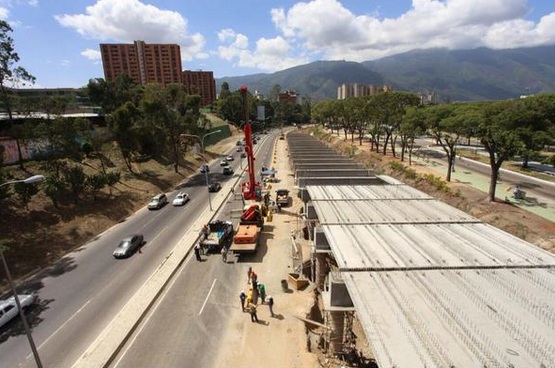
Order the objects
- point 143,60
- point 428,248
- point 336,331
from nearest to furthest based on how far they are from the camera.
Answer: point 336,331 < point 428,248 < point 143,60

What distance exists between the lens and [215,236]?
29.5m

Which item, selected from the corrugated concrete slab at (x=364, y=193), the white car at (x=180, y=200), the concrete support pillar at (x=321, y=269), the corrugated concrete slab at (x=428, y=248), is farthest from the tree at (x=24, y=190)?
the corrugated concrete slab at (x=428, y=248)

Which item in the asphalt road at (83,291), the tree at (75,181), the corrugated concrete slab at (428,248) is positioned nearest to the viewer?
the corrugated concrete slab at (428,248)

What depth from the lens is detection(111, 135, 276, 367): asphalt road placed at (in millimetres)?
16688

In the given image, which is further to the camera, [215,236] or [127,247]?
[215,236]

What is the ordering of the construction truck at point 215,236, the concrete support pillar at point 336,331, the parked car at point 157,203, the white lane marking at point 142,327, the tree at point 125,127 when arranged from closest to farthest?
the concrete support pillar at point 336,331 → the white lane marking at point 142,327 → the construction truck at point 215,236 → the parked car at point 157,203 → the tree at point 125,127

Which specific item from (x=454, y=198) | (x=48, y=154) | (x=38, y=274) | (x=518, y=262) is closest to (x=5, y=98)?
(x=48, y=154)

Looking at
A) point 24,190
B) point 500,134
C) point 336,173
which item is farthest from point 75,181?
point 500,134

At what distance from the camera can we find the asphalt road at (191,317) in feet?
54.7

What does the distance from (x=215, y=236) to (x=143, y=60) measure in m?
174

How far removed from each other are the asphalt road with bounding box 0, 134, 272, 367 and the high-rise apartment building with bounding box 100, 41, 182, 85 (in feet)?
512

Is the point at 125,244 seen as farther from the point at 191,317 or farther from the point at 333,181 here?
the point at 333,181

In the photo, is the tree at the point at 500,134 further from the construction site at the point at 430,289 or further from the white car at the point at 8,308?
the white car at the point at 8,308

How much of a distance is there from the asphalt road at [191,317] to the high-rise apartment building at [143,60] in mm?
165789
